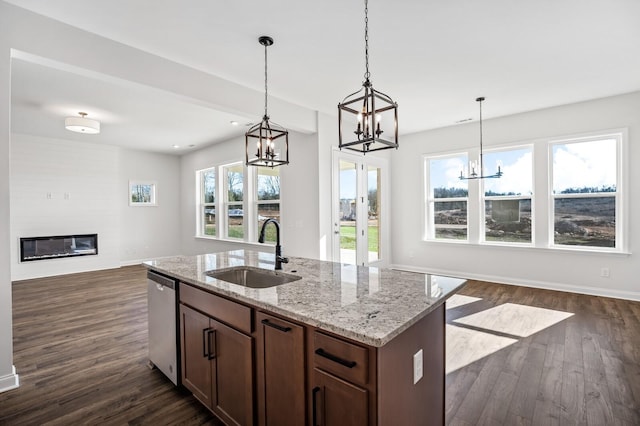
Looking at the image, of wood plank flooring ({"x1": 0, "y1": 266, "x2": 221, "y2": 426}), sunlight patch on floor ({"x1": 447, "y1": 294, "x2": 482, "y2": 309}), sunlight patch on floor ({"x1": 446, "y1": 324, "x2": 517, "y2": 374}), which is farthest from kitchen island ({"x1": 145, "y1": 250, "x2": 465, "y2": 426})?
sunlight patch on floor ({"x1": 447, "y1": 294, "x2": 482, "y2": 309})

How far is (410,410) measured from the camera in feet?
4.40

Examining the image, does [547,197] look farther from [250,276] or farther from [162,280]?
[162,280]

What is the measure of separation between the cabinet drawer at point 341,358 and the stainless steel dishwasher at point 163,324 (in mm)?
1381

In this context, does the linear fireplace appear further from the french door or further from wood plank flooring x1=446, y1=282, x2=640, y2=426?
wood plank flooring x1=446, y1=282, x2=640, y2=426

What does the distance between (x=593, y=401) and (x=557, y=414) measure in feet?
1.16

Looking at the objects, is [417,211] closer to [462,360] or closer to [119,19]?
[462,360]

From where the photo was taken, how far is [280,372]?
1442mm

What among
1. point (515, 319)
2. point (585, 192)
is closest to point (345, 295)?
point (515, 319)

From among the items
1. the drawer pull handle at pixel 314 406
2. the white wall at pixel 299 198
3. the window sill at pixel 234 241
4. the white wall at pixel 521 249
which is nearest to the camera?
the drawer pull handle at pixel 314 406

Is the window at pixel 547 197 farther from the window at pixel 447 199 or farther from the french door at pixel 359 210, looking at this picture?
the french door at pixel 359 210

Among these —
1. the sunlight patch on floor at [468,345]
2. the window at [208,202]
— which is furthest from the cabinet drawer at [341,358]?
the window at [208,202]

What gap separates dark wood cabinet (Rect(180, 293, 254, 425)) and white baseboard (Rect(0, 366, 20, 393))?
1.37 m

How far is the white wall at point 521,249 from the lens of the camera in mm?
4277

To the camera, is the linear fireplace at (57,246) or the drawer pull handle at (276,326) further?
the linear fireplace at (57,246)
